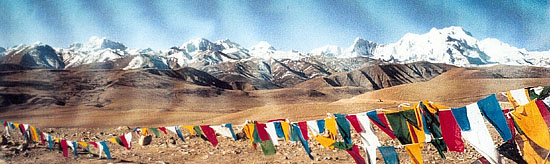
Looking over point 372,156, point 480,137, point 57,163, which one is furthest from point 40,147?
point 480,137

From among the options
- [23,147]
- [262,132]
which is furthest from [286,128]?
[23,147]

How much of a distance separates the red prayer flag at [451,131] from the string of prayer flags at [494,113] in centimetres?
39

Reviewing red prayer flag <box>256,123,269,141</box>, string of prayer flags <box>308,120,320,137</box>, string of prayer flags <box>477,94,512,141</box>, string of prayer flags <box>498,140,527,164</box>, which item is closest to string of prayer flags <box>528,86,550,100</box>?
string of prayer flags <box>498,140,527,164</box>

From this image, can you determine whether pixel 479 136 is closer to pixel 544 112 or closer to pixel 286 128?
pixel 544 112

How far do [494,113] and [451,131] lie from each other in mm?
591

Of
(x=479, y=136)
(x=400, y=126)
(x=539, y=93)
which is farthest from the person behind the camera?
(x=539, y=93)

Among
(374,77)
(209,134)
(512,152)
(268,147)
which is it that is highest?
(374,77)

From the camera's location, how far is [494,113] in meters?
4.05

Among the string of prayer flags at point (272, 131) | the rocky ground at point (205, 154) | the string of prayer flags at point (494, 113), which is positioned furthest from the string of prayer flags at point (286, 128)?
the string of prayer flags at point (494, 113)

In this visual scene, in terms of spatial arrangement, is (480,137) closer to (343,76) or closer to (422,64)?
(343,76)

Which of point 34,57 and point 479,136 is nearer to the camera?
point 479,136

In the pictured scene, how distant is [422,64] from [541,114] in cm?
15073

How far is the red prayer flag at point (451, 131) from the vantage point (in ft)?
14.0

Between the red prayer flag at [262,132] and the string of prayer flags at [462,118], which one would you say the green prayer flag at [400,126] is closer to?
the string of prayer flags at [462,118]
